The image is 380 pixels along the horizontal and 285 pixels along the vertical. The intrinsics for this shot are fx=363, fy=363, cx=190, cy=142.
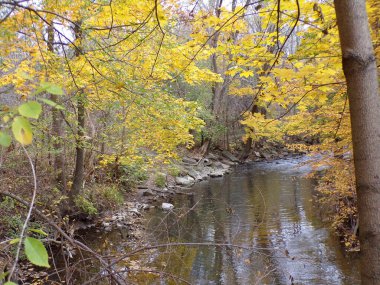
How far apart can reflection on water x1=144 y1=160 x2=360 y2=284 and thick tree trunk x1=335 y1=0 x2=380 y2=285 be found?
80.9 inches

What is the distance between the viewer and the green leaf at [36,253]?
0.89 meters

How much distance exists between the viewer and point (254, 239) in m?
9.15

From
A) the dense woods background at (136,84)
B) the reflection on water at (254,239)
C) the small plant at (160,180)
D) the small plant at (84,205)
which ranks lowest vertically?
the reflection on water at (254,239)

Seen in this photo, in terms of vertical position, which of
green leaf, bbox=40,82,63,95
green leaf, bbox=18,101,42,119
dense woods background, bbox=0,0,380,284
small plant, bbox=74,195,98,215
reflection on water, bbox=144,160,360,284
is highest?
dense woods background, bbox=0,0,380,284

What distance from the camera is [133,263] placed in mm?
7117

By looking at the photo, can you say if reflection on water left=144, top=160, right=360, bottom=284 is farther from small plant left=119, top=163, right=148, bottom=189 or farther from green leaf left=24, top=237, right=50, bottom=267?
green leaf left=24, top=237, right=50, bottom=267

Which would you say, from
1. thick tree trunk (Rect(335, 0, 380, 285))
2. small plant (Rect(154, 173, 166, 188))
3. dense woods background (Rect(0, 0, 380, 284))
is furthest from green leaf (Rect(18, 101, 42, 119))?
small plant (Rect(154, 173, 166, 188))

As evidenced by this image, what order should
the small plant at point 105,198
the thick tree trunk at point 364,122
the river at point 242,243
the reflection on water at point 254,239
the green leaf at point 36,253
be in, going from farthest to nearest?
1. the small plant at point 105,198
2. the reflection on water at point 254,239
3. the river at point 242,243
4. the thick tree trunk at point 364,122
5. the green leaf at point 36,253

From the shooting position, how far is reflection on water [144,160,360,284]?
693 centimetres

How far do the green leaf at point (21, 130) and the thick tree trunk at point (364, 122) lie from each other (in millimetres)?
1187

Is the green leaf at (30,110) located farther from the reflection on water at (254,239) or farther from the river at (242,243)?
the river at (242,243)

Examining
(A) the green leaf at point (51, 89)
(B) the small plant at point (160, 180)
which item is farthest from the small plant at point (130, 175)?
(A) the green leaf at point (51, 89)

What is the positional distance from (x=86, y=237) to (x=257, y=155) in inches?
763

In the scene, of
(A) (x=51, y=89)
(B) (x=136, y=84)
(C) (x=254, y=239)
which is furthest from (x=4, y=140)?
(C) (x=254, y=239)
